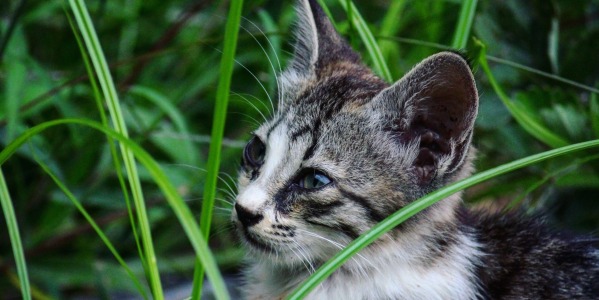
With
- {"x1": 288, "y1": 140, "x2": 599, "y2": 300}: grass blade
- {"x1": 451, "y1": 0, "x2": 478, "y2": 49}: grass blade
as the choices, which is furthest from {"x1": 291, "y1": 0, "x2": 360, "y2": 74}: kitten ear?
{"x1": 288, "y1": 140, "x2": 599, "y2": 300}: grass blade

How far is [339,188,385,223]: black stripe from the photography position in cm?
211

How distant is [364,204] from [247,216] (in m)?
0.31

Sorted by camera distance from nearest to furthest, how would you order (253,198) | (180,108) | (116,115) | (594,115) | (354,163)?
(116,115) → (253,198) → (354,163) → (594,115) → (180,108)

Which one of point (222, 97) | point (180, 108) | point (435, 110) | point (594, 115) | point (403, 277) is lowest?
point (403, 277)

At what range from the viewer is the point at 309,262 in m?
2.12

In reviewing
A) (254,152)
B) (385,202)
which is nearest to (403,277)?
(385,202)

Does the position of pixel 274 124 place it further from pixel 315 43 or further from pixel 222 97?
pixel 222 97

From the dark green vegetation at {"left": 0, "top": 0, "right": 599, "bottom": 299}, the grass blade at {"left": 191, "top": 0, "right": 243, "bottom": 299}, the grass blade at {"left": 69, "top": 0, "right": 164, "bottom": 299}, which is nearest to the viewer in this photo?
the grass blade at {"left": 191, "top": 0, "right": 243, "bottom": 299}

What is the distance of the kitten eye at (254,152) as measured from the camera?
232cm

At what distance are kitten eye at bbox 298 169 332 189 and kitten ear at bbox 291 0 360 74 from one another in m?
0.47

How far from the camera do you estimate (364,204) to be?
83.3 inches

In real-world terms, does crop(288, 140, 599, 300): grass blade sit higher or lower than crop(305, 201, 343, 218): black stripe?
lower

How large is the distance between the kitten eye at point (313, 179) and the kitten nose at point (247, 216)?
153mm

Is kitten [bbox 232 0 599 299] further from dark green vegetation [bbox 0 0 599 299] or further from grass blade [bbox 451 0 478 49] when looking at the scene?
dark green vegetation [bbox 0 0 599 299]
